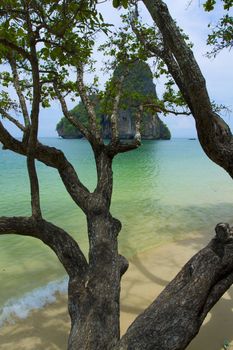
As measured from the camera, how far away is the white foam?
6.16 meters

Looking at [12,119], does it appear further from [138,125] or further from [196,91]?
[196,91]

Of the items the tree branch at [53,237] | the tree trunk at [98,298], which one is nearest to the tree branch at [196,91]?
the tree trunk at [98,298]

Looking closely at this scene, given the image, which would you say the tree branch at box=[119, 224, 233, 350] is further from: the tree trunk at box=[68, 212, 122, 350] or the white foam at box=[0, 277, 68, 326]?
the white foam at box=[0, 277, 68, 326]

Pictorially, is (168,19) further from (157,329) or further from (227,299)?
(227,299)

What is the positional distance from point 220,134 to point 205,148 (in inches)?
8.1

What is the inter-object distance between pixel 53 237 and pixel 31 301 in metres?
3.33

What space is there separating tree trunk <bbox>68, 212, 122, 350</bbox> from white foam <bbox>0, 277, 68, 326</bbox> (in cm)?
307

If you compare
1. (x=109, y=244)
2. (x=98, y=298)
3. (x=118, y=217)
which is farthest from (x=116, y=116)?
(x=118, y=217)

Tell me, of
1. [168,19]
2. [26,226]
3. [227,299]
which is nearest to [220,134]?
[168,19]

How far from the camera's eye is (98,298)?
320cm

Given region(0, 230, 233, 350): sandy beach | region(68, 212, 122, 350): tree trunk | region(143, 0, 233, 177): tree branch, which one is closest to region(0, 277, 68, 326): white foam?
region(0, 230, 233, 350): sandy beach

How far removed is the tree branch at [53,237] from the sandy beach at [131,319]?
7.05ft

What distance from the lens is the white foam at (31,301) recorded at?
6160 mm

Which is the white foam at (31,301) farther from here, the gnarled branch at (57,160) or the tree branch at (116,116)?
the tree branch at (116,116)
